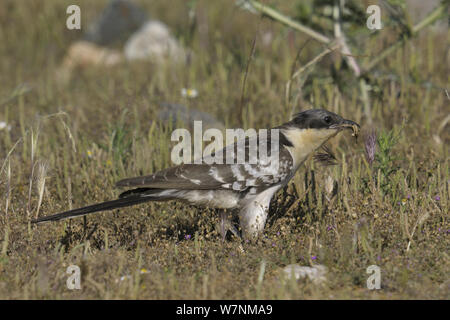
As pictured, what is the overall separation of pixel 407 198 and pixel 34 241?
289 centimetres

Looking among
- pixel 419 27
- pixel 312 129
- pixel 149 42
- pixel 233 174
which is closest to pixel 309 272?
pixel 233 174

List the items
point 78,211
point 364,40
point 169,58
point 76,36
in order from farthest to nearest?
point 76,36, point 169,58, point 364,40, point 78,211

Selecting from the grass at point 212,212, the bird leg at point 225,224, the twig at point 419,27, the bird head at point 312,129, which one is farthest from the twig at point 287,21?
the bird leg at point 225,224

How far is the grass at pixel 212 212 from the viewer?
3.84 metres

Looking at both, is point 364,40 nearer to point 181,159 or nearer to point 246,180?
point 181,159

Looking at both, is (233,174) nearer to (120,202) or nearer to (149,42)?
(120,202)

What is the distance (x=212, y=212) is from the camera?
530cm

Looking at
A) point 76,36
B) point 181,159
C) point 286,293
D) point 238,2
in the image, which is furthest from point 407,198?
point 76,36

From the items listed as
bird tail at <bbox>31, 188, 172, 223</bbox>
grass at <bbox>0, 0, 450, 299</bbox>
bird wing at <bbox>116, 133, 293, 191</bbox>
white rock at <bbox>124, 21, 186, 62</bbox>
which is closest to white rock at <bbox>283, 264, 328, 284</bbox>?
grass at <bbox>0, 0, 450, 299</bbox>

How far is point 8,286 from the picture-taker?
386cm

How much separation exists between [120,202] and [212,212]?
1.01 m

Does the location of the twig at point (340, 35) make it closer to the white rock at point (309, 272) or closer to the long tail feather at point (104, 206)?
the long tail feather at point (104, 206)

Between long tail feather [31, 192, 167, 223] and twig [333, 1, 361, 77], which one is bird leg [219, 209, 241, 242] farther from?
twig [333, 1, 361, 77]

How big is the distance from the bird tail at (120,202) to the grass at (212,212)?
180mm
